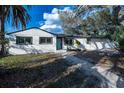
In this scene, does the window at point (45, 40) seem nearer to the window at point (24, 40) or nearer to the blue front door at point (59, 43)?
the window at point (24, 40)

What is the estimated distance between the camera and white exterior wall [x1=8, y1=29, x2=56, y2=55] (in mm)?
23547

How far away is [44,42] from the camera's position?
25156 mm

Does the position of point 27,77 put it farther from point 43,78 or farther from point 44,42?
point 44,42

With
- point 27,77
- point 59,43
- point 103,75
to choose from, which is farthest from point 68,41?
point 27,77

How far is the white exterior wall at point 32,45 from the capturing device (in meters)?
23.5

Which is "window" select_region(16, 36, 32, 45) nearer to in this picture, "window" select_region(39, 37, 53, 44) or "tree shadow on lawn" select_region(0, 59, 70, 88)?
"window" select_region(39, 37, 53, 44)

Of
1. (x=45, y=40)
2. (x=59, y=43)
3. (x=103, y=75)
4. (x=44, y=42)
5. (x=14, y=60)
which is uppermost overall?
(x=45, y=40)

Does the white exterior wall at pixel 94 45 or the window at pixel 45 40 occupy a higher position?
the window at pixel 45 40

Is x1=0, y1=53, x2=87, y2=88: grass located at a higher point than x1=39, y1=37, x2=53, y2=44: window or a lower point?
lower

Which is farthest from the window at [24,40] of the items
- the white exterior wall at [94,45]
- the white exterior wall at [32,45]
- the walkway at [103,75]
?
the walkway at [103,75]

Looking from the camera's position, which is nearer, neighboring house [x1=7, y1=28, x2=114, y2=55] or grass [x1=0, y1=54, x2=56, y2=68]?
grass [x1=0, y1=54, x2=56, y2=68]

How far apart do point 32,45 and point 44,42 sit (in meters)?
1.43

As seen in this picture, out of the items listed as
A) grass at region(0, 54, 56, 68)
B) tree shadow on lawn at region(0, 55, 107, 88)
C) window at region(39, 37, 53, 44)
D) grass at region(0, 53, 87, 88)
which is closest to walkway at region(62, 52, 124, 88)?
tree shadow on lawn at region(0, 55, 107, 88)

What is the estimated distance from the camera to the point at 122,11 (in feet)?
51.0
